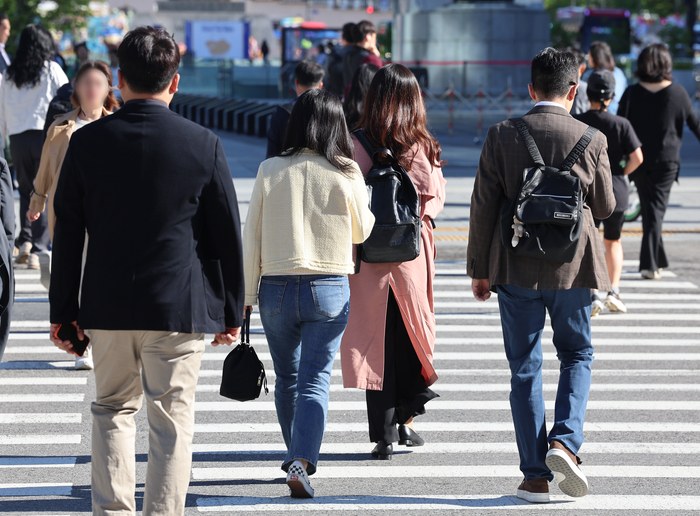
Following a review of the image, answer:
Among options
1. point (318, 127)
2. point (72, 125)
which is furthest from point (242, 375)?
point (72, 125)

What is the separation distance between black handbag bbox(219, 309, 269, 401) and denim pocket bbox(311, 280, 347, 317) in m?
0.32

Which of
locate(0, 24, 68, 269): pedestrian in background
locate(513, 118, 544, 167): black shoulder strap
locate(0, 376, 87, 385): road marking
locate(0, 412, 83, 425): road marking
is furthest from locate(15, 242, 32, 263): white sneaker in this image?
locate(513, 118, 544, 167): black shoulder strap

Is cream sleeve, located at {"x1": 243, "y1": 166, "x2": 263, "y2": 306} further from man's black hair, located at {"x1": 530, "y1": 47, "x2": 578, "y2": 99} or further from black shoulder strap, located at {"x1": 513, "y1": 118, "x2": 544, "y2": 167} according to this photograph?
man's black hair, located at {"x1": 530, "y1": 47, "x2": 578, "y2": 99}

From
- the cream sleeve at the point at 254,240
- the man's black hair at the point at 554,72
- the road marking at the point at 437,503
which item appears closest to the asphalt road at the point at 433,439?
the road marking at the point at 437,503

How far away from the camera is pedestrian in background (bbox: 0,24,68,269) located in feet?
30.8

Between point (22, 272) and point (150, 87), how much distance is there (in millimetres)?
6652

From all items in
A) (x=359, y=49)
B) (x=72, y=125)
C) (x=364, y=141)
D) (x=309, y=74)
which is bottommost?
(x=72, y=125)

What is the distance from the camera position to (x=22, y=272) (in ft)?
31.9

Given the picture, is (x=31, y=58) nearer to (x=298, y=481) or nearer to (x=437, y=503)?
(x=298, y=481)

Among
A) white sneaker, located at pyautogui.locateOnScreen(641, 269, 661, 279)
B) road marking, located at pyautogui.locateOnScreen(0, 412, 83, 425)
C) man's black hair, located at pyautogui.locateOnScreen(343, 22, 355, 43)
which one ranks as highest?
man's black hair, located at pyautogui.locateOnScreen(343, 22, 355, 43)

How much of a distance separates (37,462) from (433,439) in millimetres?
2007

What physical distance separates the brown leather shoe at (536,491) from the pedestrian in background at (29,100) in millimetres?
6346

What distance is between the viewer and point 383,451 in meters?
5.03

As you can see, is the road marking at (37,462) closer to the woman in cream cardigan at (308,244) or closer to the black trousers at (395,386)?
the woman in cream cardigan at (308,244)
